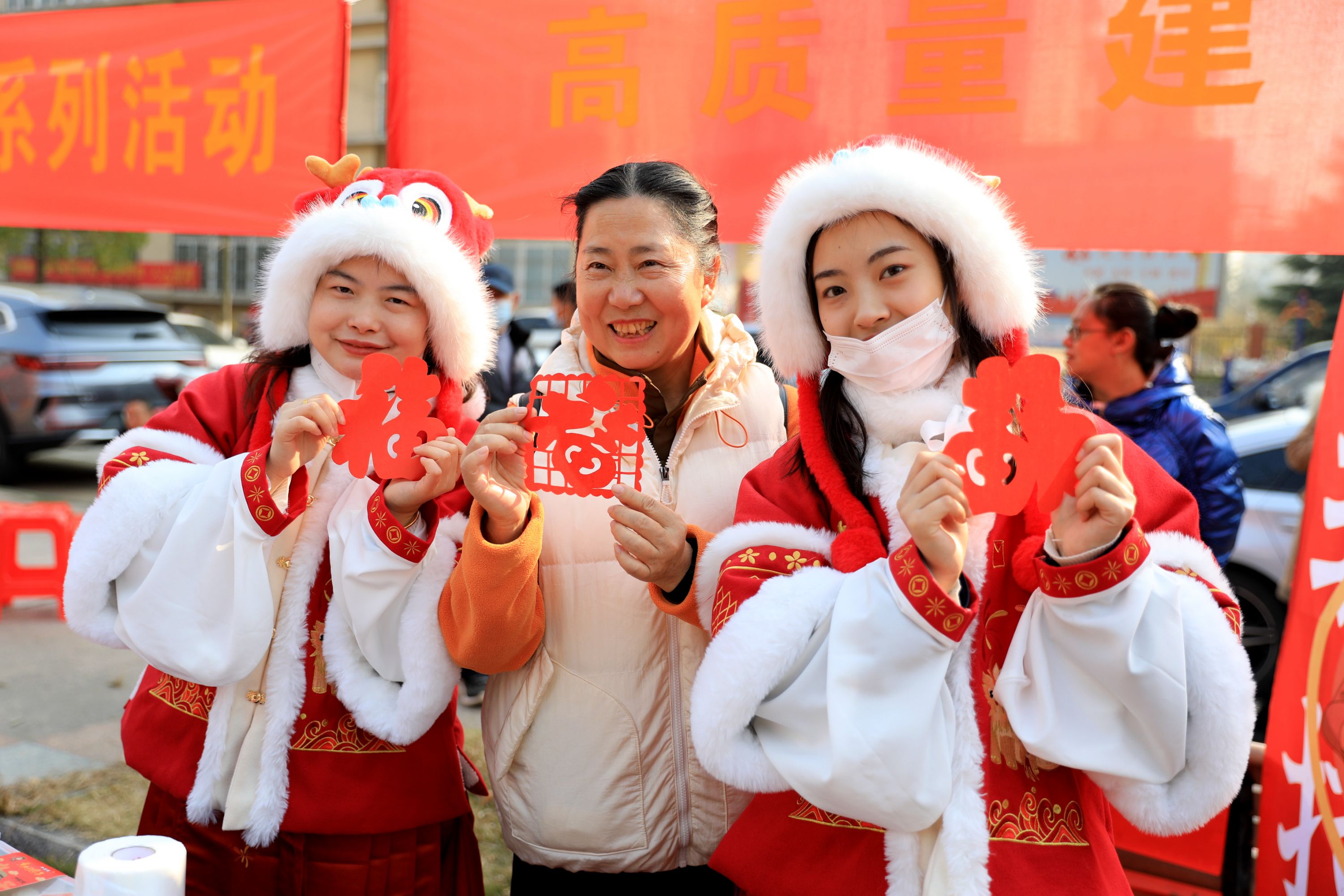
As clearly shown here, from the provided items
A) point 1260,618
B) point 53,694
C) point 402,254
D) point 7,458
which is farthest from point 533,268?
point 402,254

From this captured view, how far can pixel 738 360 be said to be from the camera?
2.11m

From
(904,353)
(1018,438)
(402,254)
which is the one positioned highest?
(402,254)

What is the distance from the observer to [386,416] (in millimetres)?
1913

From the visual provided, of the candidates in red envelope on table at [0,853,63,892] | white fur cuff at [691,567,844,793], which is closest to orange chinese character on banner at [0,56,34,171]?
red envelope on table at [0,853,63,892]

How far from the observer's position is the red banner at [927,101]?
2408 millimetres

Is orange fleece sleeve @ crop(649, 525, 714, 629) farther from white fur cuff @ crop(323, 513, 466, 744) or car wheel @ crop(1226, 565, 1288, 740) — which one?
car wheel @ crop(1226, 565, 1288, 740)

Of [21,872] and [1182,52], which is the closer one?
[21,872]

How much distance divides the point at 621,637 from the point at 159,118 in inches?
112

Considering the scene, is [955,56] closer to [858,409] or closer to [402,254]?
[858,409]

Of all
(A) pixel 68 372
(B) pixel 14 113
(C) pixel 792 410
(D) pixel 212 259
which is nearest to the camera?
(C) pixel 792 410

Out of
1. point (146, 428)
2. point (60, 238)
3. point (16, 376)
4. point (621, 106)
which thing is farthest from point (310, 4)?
point (60, 238)

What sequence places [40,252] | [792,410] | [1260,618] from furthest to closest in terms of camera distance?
[40,252], [1260,618], [792,410]

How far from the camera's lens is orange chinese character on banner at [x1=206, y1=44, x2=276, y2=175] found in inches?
137

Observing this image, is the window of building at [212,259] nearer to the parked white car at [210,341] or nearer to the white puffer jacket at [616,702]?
the parked white car at [210,341]
